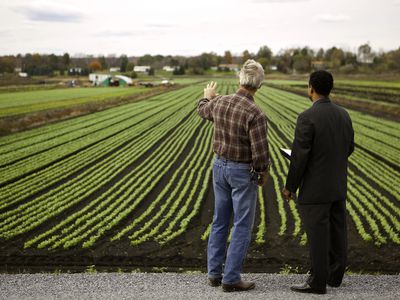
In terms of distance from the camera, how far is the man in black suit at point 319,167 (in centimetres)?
437

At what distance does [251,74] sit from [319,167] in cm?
107

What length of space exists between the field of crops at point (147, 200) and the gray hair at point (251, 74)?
12.8ft

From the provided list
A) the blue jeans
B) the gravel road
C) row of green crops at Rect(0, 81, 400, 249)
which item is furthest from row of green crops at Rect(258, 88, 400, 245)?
the blue jeans

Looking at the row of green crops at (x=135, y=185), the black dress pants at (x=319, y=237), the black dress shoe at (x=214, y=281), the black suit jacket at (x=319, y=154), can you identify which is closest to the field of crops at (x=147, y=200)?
the row of green crops at (x=135, y=185)

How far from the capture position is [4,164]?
1644 cm

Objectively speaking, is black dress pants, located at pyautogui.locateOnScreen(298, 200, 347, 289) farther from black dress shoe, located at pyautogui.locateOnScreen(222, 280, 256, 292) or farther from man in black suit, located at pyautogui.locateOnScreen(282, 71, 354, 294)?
black dress shoe, located at pyautogui.locateOnScreen(222, 280, 256, 292)

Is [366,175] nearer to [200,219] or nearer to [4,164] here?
[200,219]

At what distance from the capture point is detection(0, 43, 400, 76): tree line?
3336 inches

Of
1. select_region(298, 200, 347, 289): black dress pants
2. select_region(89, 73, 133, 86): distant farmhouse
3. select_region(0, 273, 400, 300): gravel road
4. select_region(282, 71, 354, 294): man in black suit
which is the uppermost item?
select_region(282, 71, 354, 294): man in black suit

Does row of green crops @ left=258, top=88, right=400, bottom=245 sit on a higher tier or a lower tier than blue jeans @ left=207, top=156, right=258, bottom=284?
lower

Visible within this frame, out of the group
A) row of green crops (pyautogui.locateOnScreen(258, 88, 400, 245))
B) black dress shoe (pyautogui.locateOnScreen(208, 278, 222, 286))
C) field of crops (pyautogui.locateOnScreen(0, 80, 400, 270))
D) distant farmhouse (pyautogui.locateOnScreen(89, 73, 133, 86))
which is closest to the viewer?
black dress shoe (pyautogui.locateOnScreen(208, 278, 222, 286))

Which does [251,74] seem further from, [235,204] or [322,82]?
[235,204]

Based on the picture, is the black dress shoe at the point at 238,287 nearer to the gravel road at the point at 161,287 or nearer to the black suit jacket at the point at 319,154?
the gravel road at the point at 161,287

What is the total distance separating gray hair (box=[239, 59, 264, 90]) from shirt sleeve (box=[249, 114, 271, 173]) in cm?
32
